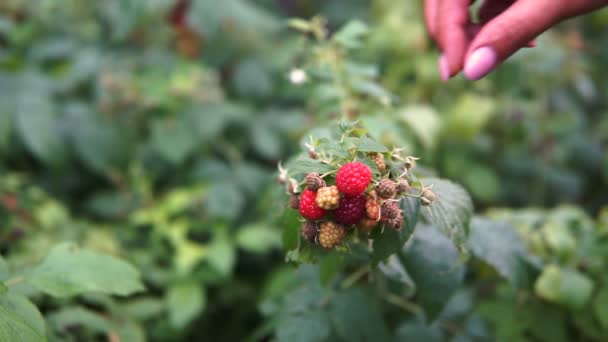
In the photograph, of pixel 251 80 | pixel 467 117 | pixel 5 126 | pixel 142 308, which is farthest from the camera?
pixel 251 80

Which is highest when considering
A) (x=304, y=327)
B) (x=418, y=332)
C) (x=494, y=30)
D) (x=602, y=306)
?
(x=494, y=30)

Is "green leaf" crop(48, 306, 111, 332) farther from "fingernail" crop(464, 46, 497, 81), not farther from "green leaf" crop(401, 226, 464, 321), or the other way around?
"fingernail" crop(464, 46, 497, 81)

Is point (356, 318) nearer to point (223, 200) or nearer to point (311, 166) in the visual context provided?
point (311, 166)

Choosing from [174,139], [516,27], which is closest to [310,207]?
[516,27]

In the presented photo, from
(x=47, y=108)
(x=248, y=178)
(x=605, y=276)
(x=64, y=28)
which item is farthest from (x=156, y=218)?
(x=605, y=276)

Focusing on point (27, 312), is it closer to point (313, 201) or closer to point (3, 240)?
point (313, 201)

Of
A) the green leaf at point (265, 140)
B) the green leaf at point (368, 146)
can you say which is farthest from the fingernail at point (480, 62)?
the green leaf at point (265, 140)

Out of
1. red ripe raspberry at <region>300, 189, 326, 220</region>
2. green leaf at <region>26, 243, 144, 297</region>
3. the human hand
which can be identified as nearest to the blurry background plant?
green leaf at <region>26, 243, 144, 297</region>
